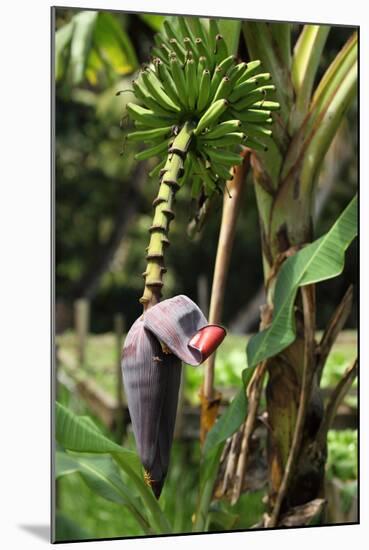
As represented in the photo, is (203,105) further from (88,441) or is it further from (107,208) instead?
(107,208)

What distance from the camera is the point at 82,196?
164 inches

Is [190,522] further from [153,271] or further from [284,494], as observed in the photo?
[153,271]

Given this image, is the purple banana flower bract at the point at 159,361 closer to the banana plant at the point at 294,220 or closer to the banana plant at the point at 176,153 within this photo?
the banana plant at the point at 176,153

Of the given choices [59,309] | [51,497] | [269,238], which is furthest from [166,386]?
[59,309]

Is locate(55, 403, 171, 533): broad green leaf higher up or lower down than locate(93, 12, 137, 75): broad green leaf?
lower down

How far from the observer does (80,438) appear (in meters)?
2.45

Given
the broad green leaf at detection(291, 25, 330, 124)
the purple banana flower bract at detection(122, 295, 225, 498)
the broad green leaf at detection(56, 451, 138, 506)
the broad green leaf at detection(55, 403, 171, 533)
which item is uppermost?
the broad green leaf at detection(291, 25, 330, 124)

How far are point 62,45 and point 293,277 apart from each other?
849 mm

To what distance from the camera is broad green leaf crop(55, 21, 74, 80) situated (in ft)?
8.75

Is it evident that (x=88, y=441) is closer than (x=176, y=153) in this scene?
No

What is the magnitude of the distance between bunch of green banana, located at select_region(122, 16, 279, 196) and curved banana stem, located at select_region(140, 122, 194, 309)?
154 millimetres

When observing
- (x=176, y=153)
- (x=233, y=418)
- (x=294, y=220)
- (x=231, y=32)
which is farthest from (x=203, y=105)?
(x=233, y=418)

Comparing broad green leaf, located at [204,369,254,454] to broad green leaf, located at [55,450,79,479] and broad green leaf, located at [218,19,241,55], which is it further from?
broad green leaf, located at [218,19,241,55]

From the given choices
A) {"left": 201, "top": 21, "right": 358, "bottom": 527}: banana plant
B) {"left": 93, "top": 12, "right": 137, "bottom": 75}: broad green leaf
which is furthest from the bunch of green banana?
{"left": 93, "top": 12, "right": 137, "bottom": 75}: broad green leaf
